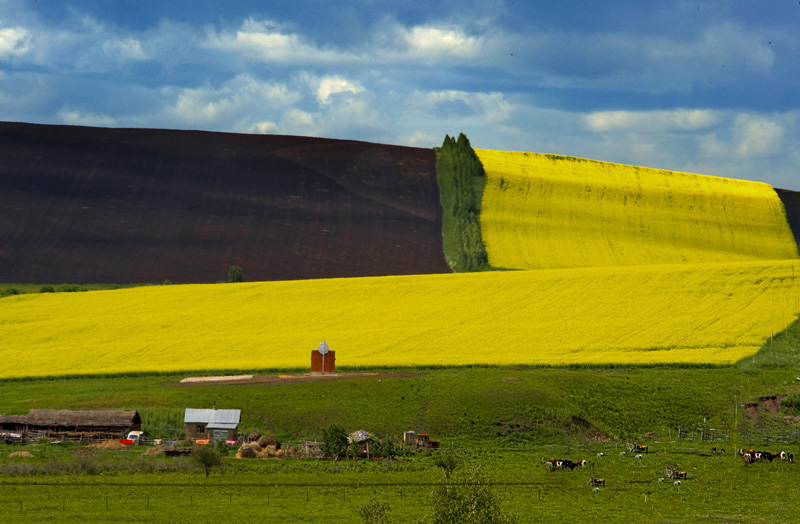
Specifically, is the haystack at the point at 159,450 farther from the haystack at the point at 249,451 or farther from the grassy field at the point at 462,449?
the haystack at the point at 249,451

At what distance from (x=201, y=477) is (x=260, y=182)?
99366mm

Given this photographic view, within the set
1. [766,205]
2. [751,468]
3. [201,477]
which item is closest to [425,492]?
[201,477]

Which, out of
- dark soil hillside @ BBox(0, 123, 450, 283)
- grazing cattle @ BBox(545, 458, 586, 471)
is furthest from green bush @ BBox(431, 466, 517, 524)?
dark soil hillside @ BBox(0, 123, 450, 283)

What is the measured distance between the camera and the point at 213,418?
6825cm

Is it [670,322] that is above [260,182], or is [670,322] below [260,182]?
below

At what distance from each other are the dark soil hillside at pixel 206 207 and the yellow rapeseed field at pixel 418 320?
17085mm

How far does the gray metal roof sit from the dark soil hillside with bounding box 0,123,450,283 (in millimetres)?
54390

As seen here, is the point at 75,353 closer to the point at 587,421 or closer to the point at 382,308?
the point at 382,308

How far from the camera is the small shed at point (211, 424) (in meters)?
67.5

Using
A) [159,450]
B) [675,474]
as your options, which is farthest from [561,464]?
[159,450]

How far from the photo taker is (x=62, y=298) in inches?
4257

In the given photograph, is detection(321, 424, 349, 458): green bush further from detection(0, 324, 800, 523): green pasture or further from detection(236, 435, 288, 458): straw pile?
detection(236, 435, 288, 458): straw pile

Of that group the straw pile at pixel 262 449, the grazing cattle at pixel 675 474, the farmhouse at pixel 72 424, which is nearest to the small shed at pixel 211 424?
the straw pile at pixel 262 449

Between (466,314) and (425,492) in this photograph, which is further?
(466,314)
